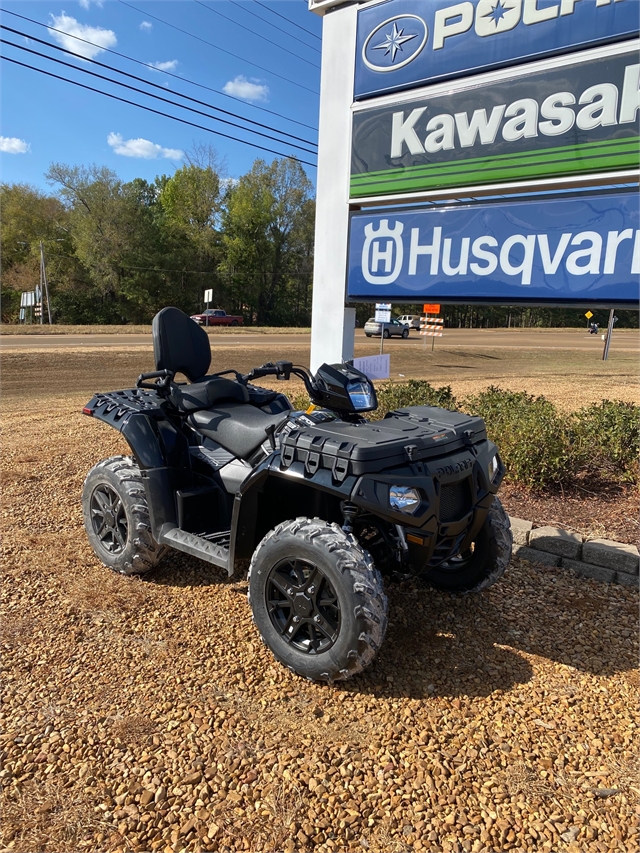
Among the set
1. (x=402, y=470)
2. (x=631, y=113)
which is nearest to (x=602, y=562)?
(x=402, y=470)

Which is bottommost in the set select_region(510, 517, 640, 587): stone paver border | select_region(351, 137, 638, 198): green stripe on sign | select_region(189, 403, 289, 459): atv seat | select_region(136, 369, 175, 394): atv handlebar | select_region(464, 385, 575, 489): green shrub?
select_region(510, 517, 640, 587): stone paver border

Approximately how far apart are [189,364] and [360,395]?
1.36 meters

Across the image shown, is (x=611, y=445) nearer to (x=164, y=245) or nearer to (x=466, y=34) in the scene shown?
(x=466, y=34)

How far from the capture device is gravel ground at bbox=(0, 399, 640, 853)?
1958mm

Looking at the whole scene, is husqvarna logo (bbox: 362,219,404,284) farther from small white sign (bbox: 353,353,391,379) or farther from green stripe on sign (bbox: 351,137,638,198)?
small white sign (bbox: 353,353,391,379)

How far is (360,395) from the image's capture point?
2.97m

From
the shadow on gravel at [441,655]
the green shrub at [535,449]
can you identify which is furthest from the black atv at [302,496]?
the green shrub at [535,449]

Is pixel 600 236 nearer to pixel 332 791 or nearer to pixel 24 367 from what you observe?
pixel 332 791

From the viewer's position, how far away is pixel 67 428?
24.7 feet

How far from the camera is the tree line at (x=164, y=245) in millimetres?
46781

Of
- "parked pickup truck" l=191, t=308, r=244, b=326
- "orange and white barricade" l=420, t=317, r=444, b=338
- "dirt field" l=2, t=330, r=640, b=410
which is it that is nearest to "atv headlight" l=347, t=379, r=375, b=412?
"dirt field" l=2, t=330, r=640, b=410

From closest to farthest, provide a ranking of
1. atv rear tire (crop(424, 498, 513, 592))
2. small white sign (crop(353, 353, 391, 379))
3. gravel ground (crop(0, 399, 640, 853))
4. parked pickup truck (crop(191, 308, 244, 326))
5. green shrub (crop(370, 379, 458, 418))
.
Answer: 1. gravel ground (crop(0, 399, 640, 853))
2. atv rear tire (crop(424, 498, 513, 592))
3. small white sign (crop(353, 353, 391, 379))
4. green shrub (crop(370, 379, 458, 418))
5. parked pickup truck (crop(191, 308, 244, 326))

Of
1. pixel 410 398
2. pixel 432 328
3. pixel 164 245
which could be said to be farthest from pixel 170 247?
pixel 410 398

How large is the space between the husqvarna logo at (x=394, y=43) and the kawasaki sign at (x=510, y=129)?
34 cm
